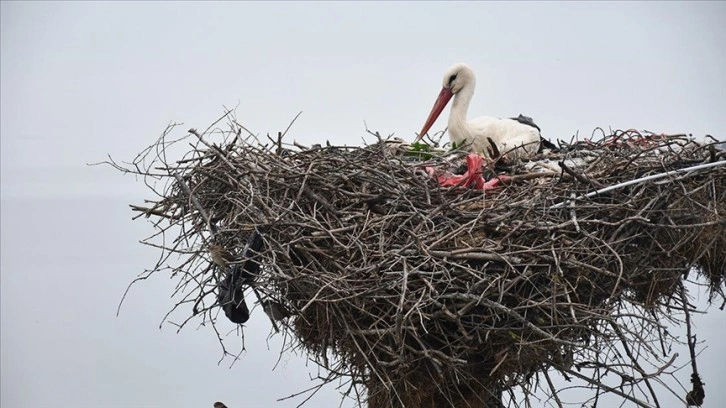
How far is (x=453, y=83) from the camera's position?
682cm

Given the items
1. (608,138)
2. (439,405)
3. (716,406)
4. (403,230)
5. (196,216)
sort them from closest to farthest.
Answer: (403,230)
(196,216)
(439,405)
(608,138)
(716,406)

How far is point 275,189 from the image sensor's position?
4852mm

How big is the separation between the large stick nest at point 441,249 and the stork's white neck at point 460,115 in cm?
131

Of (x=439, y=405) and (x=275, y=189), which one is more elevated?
(x=275, y=189)

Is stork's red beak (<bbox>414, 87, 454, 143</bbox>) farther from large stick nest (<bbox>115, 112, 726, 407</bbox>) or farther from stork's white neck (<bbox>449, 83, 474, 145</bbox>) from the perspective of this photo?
large stick nest (<bbox>115, 112, 726, 407</bbox>)

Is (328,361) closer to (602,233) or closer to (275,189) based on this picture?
(275,189)

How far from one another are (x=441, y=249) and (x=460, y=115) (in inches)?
85.3

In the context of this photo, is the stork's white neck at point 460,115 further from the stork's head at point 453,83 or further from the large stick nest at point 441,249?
the large stick nest at point 441,249

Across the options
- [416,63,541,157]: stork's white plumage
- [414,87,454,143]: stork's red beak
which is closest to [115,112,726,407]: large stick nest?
[416,63,541,157]: stork's white plumage

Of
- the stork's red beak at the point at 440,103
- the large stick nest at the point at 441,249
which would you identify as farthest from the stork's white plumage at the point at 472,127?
the large stick nest at the point at 441,249

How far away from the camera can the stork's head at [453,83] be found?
6.79 m

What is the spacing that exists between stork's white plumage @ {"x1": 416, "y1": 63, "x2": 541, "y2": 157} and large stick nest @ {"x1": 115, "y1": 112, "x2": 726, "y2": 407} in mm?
982

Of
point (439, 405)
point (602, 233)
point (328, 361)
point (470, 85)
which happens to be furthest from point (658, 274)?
point (470, 85)

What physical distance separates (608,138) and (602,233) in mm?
1230
